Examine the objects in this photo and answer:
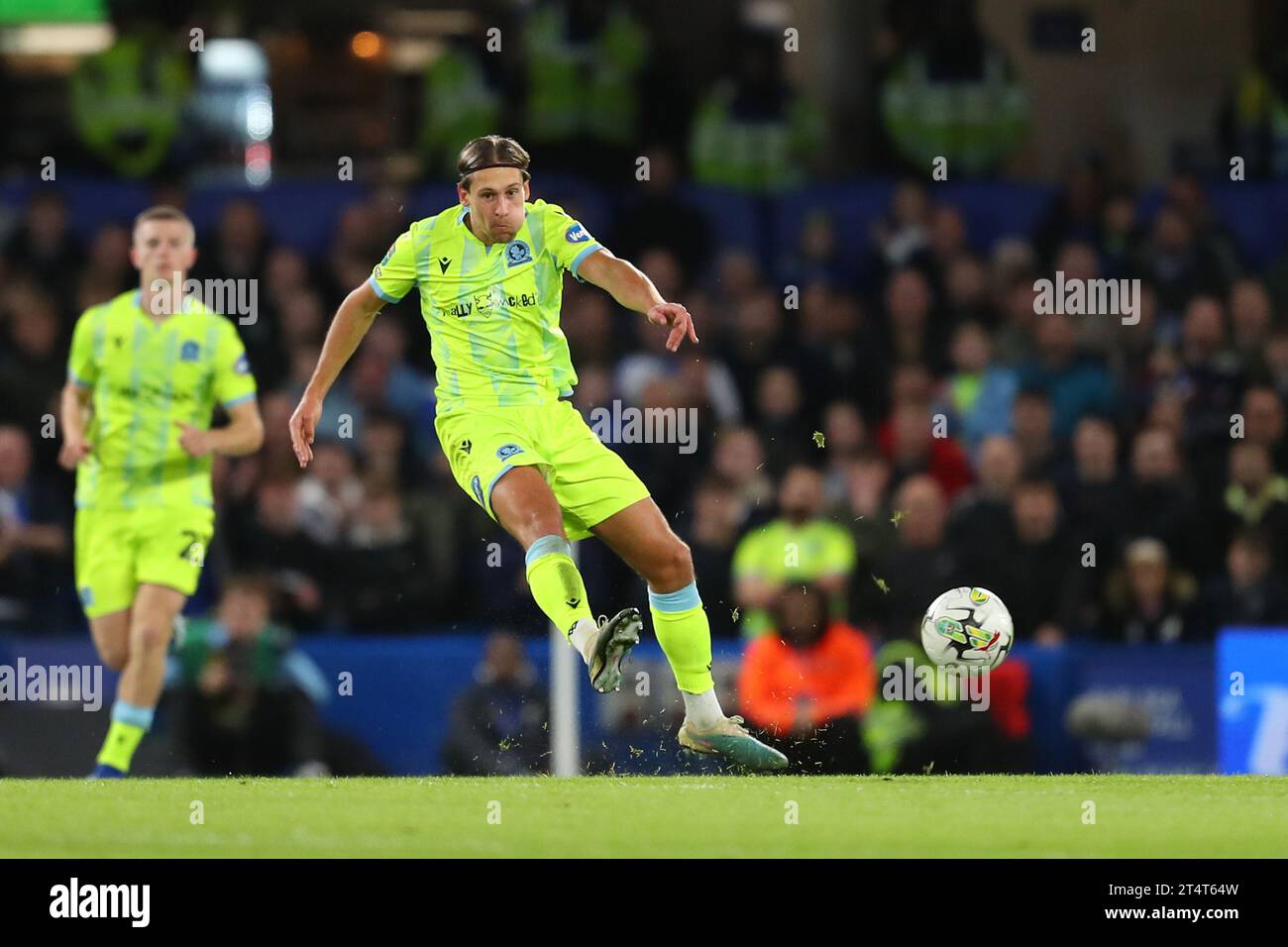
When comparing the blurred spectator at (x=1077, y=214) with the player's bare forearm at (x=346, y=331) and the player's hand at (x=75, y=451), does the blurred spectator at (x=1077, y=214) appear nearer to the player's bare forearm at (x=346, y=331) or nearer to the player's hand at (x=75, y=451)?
the player's bare forearm at (x=346, y=331)

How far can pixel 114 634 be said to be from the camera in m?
11.0

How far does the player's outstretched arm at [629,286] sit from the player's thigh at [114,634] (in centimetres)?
292

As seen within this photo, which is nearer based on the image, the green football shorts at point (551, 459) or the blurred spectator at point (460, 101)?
the green football shorts at point (551, 459)

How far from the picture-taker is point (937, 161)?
15609 mm

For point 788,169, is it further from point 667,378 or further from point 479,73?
point 667,378

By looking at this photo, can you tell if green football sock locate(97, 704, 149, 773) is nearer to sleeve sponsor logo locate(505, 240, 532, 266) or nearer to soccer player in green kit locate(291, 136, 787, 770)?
soccer player in green kit locate(291, 136, 787, 770)

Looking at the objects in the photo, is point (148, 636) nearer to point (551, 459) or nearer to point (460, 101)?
point (551, 459)

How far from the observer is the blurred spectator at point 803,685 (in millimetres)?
10266

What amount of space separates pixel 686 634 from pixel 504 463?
0.96 m

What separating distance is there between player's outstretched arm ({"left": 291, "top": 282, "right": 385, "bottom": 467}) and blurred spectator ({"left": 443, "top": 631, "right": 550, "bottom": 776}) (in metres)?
1.78

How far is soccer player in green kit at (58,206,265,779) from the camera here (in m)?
10.9

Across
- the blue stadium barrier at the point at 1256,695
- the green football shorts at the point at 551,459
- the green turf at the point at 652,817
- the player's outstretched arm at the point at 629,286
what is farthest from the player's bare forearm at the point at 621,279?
the blue stadium barrier at the point at 1256,695

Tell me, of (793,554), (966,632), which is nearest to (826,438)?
(793,554)

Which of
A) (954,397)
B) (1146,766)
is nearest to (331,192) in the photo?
(954,397)
